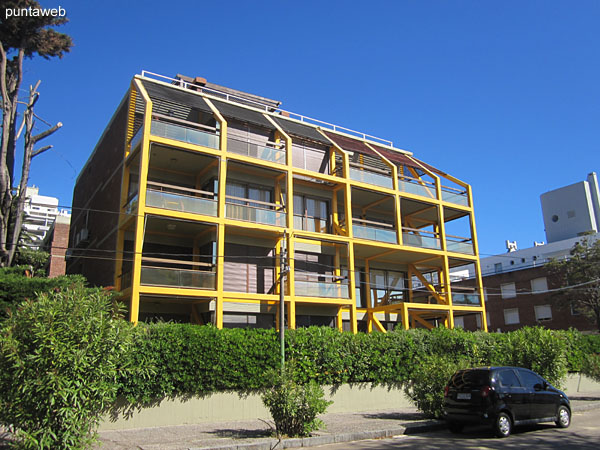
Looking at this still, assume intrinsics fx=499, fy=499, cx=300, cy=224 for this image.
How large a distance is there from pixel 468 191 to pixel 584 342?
1085 centimetres

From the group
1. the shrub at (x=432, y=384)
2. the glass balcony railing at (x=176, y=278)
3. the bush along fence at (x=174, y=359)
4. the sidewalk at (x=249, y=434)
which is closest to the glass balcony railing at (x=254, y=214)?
the glass balcony railing at (x=176, y=278)

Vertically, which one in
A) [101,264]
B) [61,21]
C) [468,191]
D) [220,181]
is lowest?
[101,264]

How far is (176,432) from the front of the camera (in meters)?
11.9

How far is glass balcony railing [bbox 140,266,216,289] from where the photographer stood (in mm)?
19531

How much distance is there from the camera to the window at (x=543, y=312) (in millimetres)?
39438

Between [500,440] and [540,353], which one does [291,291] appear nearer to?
[540,353]

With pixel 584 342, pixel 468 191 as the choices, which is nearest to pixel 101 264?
pixel 468 191

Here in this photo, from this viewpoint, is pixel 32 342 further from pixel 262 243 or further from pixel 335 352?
pixel 262 243

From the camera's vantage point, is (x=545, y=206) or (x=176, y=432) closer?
(x=176, y=432)

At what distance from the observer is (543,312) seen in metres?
39.9

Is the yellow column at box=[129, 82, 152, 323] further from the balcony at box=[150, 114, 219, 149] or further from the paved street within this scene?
the paved street

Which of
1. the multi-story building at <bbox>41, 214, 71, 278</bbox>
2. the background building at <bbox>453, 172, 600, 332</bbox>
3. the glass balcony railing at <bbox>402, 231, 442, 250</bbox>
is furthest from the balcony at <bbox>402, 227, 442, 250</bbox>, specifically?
the multi-story building at <bbox>41, 214, 71, 278</bbox>

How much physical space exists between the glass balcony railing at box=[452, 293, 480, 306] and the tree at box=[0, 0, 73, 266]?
72.3 ft

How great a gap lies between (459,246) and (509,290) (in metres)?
16.4
